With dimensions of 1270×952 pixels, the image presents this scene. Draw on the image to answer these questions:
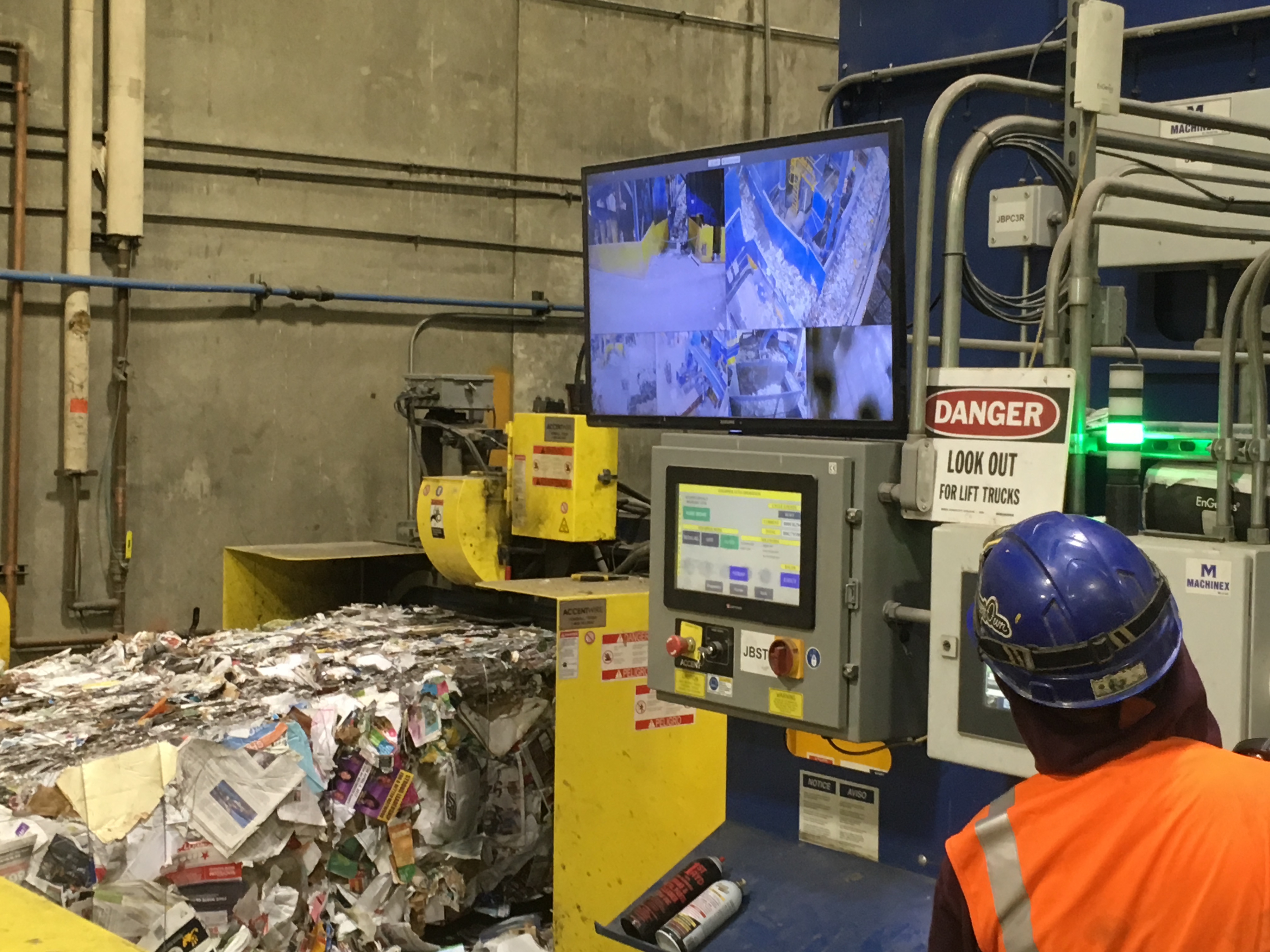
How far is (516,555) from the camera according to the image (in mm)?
4664

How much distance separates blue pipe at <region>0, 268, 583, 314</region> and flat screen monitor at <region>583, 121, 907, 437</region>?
219 centimetres

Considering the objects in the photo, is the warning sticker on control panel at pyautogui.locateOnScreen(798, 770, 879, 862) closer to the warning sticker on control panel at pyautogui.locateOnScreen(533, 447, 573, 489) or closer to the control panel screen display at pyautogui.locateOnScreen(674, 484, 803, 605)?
the control panel screen display at pyautogui.locateOnScreen(674, 484, 803, 605)

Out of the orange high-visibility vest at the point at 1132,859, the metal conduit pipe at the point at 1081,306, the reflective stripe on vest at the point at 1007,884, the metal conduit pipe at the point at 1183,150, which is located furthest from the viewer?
the metal conduit pipe at the point at 1183,150

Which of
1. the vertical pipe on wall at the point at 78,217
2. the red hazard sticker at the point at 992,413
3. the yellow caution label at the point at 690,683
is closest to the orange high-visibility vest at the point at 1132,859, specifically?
the red hazard sticker at the point at 992,413

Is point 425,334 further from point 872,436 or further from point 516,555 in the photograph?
point 872,436

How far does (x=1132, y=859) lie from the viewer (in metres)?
1.25

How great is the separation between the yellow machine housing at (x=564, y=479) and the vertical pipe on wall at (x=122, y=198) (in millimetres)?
2006

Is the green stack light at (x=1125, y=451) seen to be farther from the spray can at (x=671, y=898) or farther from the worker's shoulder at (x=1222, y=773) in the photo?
the spray can at (x=671, y=898)

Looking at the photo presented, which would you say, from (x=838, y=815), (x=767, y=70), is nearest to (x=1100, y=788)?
(x=838, y=815)

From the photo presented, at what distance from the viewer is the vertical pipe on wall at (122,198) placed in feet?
17.6

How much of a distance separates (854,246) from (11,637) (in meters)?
4.28

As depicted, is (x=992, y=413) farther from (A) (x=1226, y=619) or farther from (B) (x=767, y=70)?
(B) (x=767, y=70)

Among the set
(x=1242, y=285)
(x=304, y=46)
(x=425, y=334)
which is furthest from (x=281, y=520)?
(x=1242, y=285)

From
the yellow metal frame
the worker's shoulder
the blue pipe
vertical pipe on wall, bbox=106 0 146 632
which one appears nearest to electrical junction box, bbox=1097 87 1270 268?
the blue pipe
